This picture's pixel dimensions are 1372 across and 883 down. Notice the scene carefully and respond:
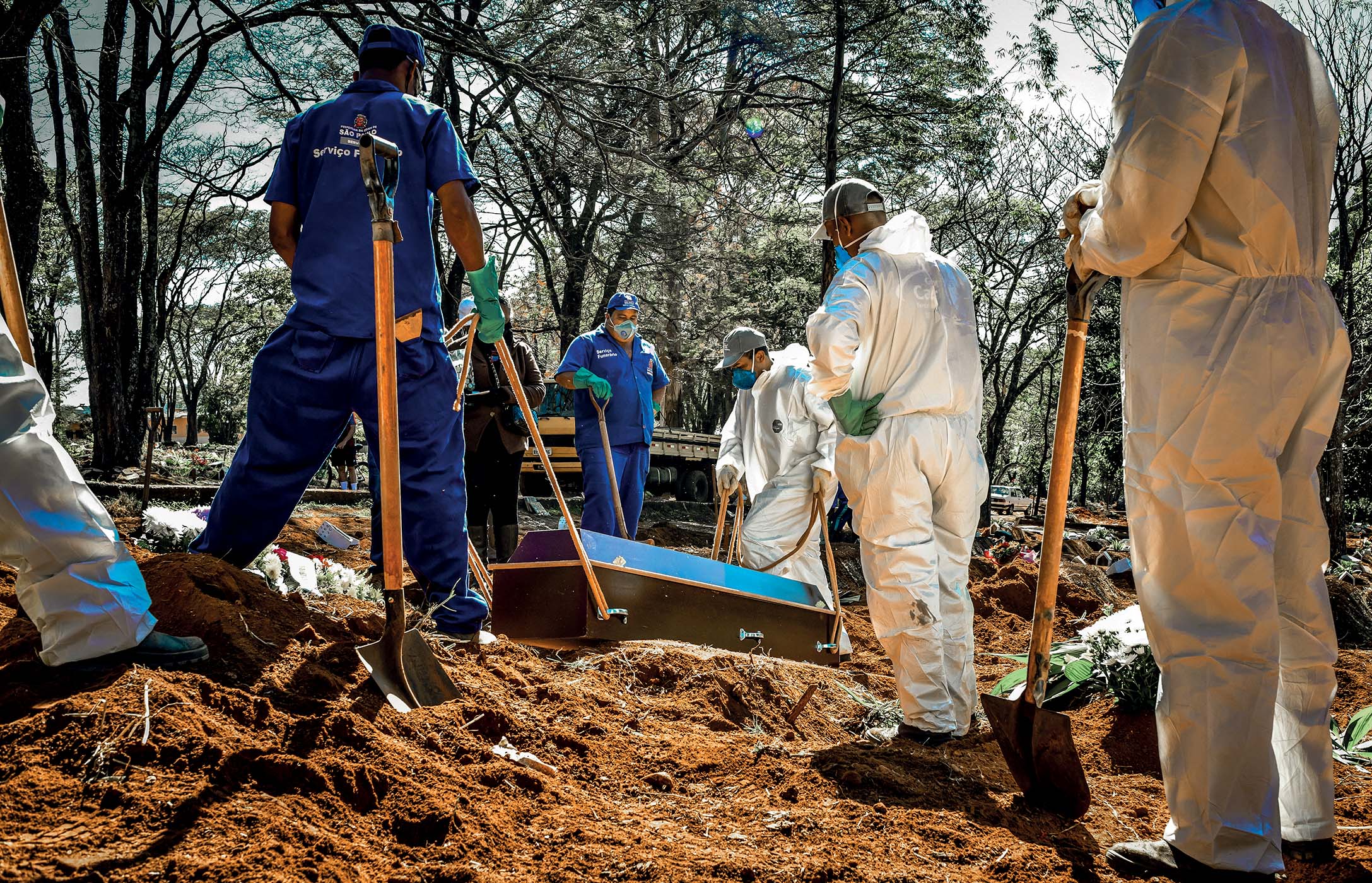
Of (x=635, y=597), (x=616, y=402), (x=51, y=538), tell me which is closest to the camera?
(x=51, y=538)

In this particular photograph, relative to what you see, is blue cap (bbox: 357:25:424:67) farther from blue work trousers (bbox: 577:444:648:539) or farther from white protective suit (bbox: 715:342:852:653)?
blue work trousers (bbox: 577:444:648:539)

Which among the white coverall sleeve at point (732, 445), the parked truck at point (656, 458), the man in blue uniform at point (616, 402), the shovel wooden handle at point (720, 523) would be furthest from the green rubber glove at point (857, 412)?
the parked truck at point (656, 458)

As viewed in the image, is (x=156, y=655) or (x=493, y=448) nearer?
(x=156, y=655)

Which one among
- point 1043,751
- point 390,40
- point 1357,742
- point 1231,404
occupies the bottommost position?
point 1357,742

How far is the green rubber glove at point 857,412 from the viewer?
A: 4332 millimetres

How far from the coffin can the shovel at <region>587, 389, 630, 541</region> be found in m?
1.92

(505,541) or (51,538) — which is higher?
(51,538)

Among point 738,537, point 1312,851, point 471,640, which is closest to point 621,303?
point 738,537

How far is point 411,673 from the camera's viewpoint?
2.89 m

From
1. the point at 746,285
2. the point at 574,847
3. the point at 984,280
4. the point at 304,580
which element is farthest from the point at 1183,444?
the point at 746,285

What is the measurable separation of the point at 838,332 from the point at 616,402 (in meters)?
4.61

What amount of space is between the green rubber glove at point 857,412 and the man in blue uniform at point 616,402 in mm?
4203

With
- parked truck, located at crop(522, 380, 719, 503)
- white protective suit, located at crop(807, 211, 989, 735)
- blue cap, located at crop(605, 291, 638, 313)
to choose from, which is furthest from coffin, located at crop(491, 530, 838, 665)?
parked truck, located at crop(522, 380, 719, 503)

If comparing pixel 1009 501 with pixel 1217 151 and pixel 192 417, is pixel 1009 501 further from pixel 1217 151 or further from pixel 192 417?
pixel 1217 151
